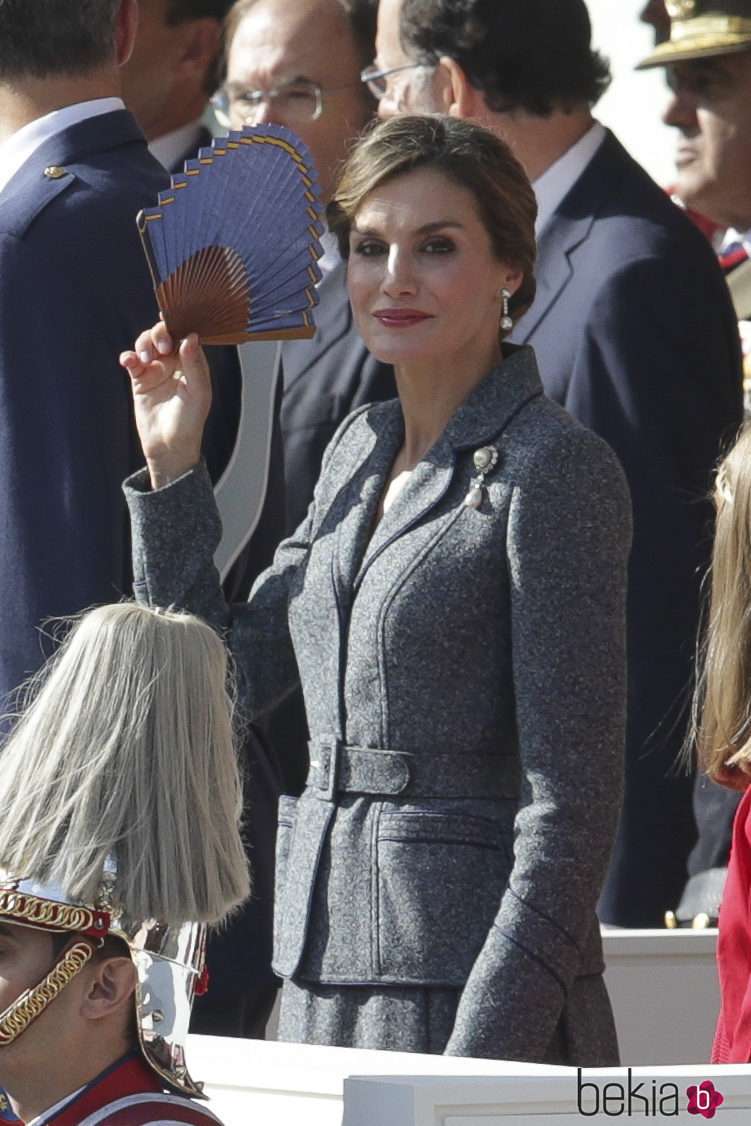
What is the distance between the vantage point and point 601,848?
9.37 ft

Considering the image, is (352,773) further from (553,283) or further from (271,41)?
(271,41)

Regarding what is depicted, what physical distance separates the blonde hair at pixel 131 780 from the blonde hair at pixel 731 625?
0.79 m

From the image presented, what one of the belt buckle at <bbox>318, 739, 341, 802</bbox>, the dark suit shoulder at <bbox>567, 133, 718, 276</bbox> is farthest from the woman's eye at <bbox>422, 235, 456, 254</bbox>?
the dark suit shoulder at <bbox>567, 133, 718, 276</bbox>

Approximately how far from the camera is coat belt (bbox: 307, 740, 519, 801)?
2.88 m

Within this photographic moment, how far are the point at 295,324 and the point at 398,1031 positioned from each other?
1.11 m

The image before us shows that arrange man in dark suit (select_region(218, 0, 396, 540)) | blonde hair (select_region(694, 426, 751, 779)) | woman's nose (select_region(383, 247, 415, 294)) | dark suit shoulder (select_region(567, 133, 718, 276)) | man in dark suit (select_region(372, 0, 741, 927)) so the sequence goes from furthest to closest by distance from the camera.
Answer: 1. man in dark suit (select_region(218, 0, 396, 540))
2. dark suit shoulder (select_region(567, 133, 718, 276))
3. man in dark suit (select_region(372, 0, 741, 927))
4. woman's nose (select_region(383, 247, 415, 294))
5. blonde hair (select_region(694, 426, 751, 779))

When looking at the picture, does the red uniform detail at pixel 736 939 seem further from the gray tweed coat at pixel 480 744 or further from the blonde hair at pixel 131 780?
the blonde hair at pixel 131 780

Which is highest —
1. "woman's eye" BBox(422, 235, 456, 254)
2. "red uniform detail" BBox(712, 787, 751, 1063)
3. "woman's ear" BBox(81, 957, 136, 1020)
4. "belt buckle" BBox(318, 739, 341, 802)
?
"woman's eye" BBox(422, 235, 456, 254)

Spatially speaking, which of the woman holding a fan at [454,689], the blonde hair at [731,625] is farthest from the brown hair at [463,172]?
the blonde hair at [731,625]

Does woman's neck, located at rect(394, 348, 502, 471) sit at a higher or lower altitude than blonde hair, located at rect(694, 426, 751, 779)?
higher

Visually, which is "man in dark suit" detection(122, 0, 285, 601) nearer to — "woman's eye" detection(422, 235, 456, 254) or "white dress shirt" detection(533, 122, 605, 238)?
"white dress shirt" detection(533, 122, 605, 238)

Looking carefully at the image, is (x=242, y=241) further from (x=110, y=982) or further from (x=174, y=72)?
(x=174, y=72)

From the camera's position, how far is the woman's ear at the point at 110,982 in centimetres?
220

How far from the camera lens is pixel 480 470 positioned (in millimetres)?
2949
